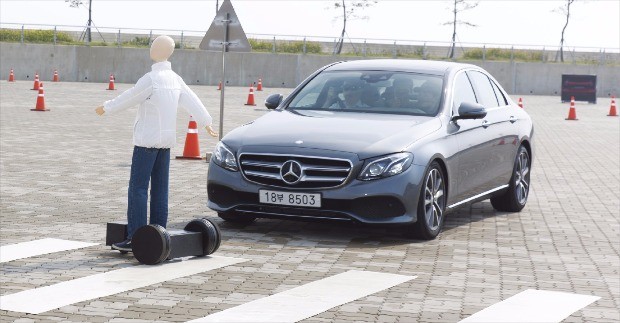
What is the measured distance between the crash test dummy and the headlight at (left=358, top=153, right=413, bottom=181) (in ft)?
4.92

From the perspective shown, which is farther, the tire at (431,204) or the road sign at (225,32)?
the road sign at (225,32)

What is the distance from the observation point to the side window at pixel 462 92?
12164 mm

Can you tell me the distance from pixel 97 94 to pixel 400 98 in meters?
33.5

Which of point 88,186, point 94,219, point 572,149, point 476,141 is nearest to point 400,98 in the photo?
point 476,141

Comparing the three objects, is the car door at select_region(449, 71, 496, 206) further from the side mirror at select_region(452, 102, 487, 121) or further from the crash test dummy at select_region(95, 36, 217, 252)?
the crash test dummy at select_region(95, 36, 217, 252)

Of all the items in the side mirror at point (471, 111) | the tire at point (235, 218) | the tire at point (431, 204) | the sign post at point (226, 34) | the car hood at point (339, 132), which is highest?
the sign post at point (226, 34)

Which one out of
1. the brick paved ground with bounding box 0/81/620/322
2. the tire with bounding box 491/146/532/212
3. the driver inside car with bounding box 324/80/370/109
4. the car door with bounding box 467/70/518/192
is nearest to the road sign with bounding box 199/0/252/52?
the brick paved ground with bounding box 0/81/620/322

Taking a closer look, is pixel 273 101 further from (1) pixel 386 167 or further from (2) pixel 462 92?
(1) pixel 386 167

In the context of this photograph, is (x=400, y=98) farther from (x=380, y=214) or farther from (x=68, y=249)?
(x=68, y=249)

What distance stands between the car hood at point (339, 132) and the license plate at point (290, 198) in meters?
0.40

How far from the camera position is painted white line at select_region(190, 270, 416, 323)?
24.3 ft

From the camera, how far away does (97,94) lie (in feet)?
146

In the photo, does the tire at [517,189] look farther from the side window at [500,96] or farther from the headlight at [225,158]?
the headlight at [225,158]

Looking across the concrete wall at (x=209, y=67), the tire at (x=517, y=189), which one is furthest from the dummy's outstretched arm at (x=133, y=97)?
the concrete wall at (x=209, y=67)
